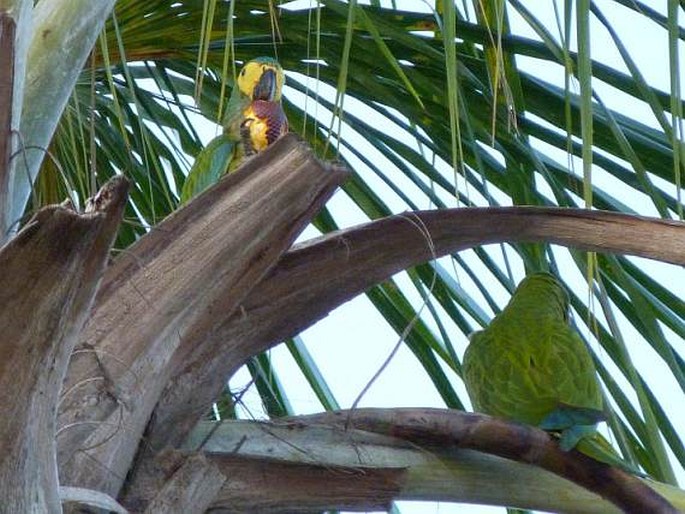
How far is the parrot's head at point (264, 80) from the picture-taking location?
1.71 m

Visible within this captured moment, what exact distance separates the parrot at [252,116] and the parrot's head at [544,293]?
1.28 feet

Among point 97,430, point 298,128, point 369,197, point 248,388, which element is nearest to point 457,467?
point 248,388

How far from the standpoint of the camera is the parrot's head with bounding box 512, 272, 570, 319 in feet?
4.94

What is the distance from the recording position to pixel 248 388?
120 cm

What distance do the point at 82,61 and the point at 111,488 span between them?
1.28 feet

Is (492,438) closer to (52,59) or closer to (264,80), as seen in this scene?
(52,59)

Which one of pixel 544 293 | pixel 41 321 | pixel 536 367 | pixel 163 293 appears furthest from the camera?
pixel 544 293

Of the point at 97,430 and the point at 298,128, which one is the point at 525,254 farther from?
the point at 97,430

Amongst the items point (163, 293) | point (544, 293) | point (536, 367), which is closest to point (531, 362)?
point (536, 367)

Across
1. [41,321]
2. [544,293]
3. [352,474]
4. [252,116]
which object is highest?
[252,116]

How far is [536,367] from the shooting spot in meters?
1.40

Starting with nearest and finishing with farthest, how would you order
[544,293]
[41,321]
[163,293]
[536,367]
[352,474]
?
1. [41,321]
2. [163,293]
3. [352,474]
4. [536,367]
5. [544,293]

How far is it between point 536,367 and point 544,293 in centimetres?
14

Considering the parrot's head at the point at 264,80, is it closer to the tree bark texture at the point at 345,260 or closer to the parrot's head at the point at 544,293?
the parrot's head at the point at 544,293
